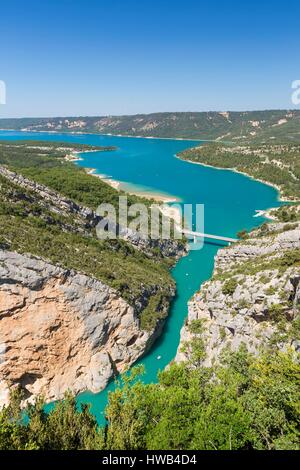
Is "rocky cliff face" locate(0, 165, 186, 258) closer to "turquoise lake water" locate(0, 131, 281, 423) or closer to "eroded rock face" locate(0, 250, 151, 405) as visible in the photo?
"turquoise lake water" locate(0, 131, 281, 423)

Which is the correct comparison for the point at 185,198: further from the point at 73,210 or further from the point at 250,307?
the point at 250,307

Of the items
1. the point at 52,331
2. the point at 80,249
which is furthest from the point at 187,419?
the point at 80,249

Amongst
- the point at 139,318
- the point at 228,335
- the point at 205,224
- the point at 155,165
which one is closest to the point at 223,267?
the point at 139,318

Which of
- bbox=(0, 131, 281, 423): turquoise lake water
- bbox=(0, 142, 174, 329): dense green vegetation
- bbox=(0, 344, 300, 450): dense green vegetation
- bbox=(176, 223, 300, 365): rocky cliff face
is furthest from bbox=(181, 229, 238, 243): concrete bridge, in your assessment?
bbox=(0, 344, 300, 450): dense green vegetation

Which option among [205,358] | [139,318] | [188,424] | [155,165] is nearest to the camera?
[188,424]

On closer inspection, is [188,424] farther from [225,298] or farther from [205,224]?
[205,224]
